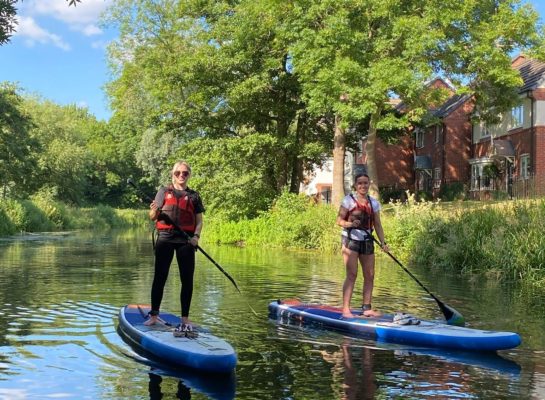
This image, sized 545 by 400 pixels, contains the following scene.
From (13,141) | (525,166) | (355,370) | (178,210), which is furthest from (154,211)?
(13,141)

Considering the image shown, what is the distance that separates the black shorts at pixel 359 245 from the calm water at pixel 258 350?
114 centimetres

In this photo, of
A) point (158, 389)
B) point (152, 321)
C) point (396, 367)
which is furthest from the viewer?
point (152, 321)

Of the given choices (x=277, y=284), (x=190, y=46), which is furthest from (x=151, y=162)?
(x=277, y=284)

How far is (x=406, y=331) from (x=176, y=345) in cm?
279

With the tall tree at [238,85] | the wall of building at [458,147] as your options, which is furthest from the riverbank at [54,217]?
the wall of building at [458,147]

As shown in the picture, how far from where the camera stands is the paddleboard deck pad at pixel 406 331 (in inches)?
289

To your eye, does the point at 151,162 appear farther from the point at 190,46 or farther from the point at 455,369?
the point at 455,369

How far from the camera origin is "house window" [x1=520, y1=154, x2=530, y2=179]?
1353 inches

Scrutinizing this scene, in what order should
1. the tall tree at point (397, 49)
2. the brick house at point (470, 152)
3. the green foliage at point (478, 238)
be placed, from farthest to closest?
the brick house at point (470, 152) < the tall tree at point (397, 49) < the green foliage at point (478, 238)

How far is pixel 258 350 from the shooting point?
24.4 feet

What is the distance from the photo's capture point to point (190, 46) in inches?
1431

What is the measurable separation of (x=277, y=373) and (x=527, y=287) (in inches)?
340

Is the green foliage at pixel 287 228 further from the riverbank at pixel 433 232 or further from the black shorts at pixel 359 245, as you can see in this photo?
the black shorts at pixel 359 245

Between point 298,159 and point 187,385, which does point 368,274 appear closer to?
point 187,385
